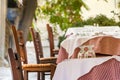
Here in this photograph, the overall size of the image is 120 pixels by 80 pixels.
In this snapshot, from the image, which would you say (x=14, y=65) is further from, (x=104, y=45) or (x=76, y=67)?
(x=104, y=45)

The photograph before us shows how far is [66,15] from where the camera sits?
7.33 metres

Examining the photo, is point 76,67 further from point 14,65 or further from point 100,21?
point 100,21

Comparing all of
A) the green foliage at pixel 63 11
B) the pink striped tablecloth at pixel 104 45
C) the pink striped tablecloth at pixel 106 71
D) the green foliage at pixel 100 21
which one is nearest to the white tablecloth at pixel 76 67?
the pink striped tablecloth at pixel 106 71

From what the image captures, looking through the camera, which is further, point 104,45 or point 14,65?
point 104,45

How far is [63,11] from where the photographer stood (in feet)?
23.6

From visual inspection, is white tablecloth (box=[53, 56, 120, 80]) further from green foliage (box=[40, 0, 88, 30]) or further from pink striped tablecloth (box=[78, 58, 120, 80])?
green foliage (box=[40, 0, 88, 30])

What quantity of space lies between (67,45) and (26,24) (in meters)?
3.02

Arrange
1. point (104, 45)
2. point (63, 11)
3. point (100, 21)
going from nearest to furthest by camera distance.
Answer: point (104, 45)
point (100, 21)
point (63, 11)

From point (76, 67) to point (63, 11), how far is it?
5.52m

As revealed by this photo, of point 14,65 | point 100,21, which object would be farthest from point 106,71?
point 100,21

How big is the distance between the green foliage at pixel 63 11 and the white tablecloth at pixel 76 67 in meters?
5.21

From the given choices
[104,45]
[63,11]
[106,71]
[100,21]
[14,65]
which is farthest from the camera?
[63,11]

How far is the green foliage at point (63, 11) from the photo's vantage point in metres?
7.01

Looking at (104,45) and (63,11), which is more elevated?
(63,11)
